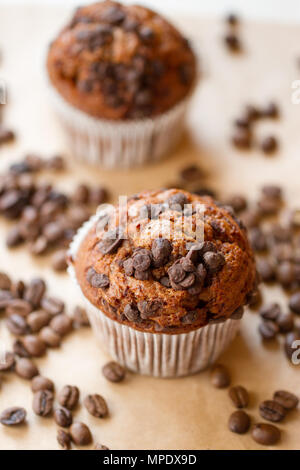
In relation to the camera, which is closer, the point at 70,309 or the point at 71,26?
the point at 70,309

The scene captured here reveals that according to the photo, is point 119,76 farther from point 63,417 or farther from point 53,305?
point 63,417

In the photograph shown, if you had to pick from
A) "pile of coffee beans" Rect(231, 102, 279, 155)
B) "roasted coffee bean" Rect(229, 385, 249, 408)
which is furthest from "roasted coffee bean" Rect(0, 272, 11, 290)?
"pile of coffee beans" Rect(231, 102, 279, 155)

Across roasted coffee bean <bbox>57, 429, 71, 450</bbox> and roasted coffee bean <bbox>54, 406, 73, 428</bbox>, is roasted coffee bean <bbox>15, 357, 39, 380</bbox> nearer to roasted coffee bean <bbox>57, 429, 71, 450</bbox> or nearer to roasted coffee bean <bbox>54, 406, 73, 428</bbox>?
roasted coffee bean <bbox>54, 406, 73, 428</bbox>

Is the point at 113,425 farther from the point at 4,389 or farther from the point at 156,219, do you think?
the point at 156,219

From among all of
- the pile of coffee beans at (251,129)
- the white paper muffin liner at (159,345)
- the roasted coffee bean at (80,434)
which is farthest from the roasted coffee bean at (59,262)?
the pile of coffee beans at (251,129)

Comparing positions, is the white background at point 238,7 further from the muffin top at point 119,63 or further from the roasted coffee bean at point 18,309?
the roasted coffee bean at point 18,309

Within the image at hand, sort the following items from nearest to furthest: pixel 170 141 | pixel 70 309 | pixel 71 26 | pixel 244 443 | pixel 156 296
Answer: pixel 156 296
pixel 244 443
pixel 70 309
pixel 71 26
pixel 170 141

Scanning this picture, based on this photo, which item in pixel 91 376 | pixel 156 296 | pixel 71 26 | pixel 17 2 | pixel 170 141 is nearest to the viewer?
pixel 156 296
